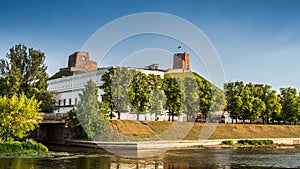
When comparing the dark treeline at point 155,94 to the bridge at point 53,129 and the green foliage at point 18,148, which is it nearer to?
the bridge at point 53,129

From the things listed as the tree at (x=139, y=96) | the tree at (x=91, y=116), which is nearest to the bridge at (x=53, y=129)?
the tree at (x=91, y=116)

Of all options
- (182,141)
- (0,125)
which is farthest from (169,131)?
(0,125)

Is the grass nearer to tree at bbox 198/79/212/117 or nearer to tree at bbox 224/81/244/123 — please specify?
tree at bbox 198/79/212/117

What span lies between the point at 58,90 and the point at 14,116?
42.9 metres

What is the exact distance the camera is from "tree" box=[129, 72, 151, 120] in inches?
2218

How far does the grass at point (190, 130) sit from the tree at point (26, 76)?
16.7m

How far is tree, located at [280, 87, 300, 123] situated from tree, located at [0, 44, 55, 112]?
48121 mm

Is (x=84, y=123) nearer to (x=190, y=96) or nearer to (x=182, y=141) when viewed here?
(x=182, y=141)

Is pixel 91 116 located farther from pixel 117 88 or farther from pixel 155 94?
pixel 155 94

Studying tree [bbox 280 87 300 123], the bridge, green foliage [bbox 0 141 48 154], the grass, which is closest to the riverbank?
green foliage [bbox 0 141 48 154]

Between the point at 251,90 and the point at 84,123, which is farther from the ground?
the point at 251,90

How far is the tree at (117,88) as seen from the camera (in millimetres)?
54375

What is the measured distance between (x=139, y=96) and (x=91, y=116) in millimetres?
12953

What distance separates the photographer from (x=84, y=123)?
45469 mm
